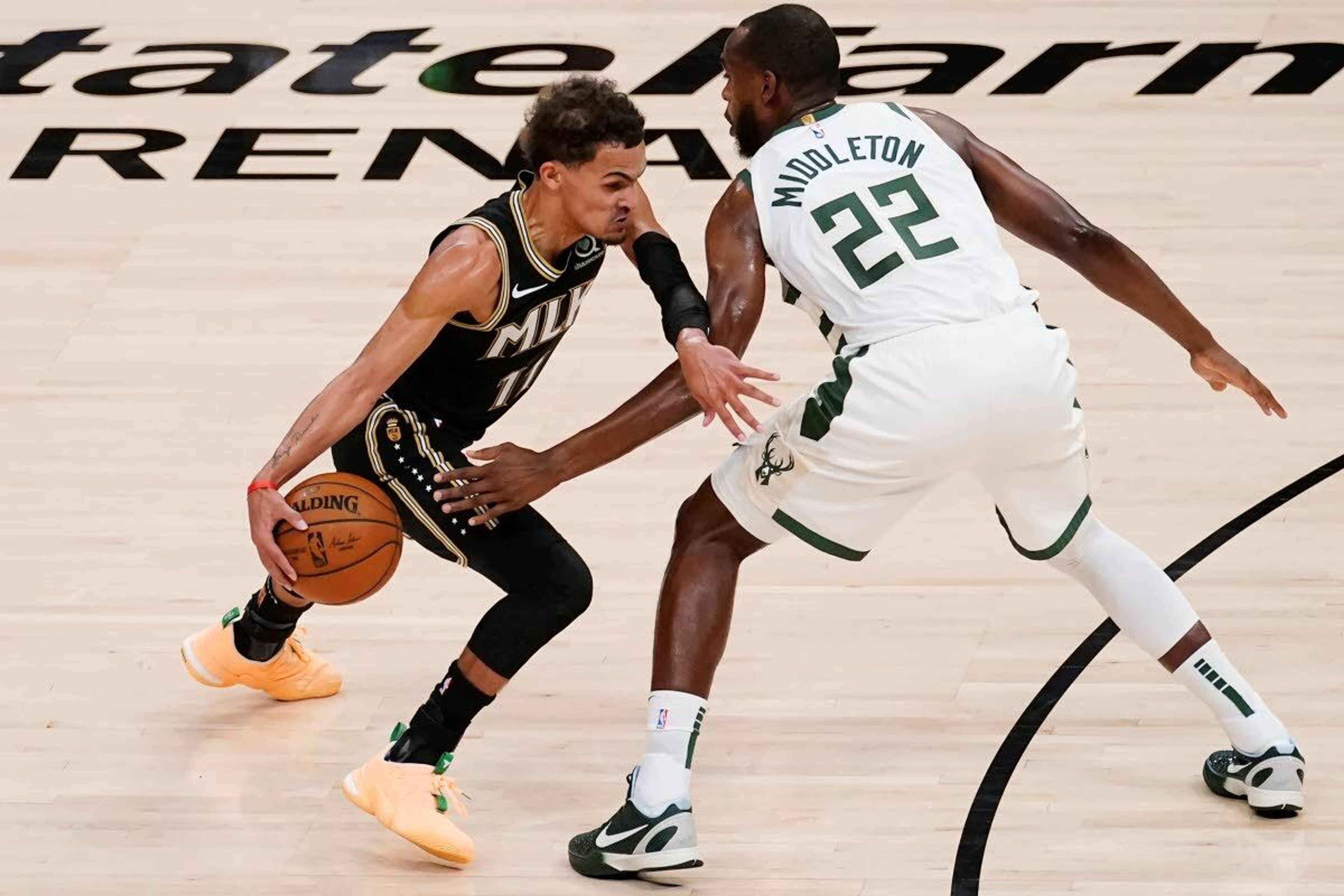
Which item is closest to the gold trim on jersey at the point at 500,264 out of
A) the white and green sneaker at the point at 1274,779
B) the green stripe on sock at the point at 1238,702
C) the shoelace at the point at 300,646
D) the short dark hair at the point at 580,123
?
the short dark hair at the point at 580,123

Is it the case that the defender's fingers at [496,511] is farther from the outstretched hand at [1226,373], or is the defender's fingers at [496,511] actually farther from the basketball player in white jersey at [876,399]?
the outstretched hand at [1226,373]

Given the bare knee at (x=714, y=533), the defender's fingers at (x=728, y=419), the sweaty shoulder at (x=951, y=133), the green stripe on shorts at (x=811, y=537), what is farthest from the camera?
the sweaty shoulder at (x=951, y=133)

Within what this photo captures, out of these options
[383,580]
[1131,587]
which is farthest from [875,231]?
[383,580]

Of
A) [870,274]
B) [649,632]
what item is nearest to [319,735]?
[649,632]

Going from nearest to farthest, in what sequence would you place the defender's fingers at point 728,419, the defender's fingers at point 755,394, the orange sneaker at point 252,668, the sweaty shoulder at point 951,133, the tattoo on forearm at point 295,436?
the defender's fingers at point 755,394 → the defender's fingers at point 728,419 → the tattoo on forearm at point 295,436 → the sweaty shoulder at point 951,133 → the orange sneaker at point 252,668

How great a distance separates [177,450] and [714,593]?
279 centimetres

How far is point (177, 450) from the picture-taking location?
21.6 feet

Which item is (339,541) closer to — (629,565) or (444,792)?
(444,792)

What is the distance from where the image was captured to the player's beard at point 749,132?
14.9 ft

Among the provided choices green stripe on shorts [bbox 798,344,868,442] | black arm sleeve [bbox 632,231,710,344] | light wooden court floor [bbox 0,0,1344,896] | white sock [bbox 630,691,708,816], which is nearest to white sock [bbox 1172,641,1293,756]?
light wooden court floor [bbox 0,0,1344,896]

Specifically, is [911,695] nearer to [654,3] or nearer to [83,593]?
[83,593]

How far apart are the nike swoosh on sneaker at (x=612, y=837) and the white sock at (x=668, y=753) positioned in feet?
0.13

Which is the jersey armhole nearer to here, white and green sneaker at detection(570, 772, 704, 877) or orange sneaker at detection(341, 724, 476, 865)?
white and green sneaker at detection(570, 772, 704, 877)

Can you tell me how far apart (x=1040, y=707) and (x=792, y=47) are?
1.75 meters
